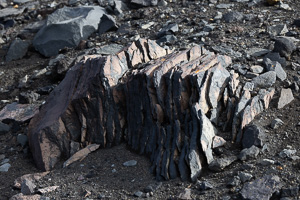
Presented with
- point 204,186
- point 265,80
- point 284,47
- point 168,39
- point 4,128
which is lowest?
A: point 4,128

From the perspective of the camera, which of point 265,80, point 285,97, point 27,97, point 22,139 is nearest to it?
point 285,97

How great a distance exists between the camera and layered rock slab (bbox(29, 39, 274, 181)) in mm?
5211

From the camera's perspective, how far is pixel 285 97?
593cm

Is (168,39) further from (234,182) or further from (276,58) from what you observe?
(234,182)

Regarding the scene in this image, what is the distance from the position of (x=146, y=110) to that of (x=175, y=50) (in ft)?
7.37

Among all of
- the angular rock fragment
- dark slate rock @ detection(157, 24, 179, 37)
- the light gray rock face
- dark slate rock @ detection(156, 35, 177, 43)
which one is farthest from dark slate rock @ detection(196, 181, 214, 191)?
the light gray rock face

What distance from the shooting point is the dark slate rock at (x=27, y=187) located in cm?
535

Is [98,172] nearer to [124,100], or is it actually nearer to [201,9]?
[124,100]

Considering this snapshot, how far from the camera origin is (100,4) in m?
10.6

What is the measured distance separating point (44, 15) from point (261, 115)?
7.15m

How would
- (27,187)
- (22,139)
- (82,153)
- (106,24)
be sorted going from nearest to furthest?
1. (27,187)
2. (82,153)
3. (22,139)
4. (106,24)

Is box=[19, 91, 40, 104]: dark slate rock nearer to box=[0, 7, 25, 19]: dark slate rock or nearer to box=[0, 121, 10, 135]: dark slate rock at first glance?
box=[0, 121, 10, 135]: dark slate rock

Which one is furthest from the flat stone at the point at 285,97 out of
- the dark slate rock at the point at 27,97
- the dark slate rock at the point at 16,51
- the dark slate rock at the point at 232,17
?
the dark slate rock at the point at 16,51

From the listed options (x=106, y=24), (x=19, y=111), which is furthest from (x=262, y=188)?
(x=106, y=24)
